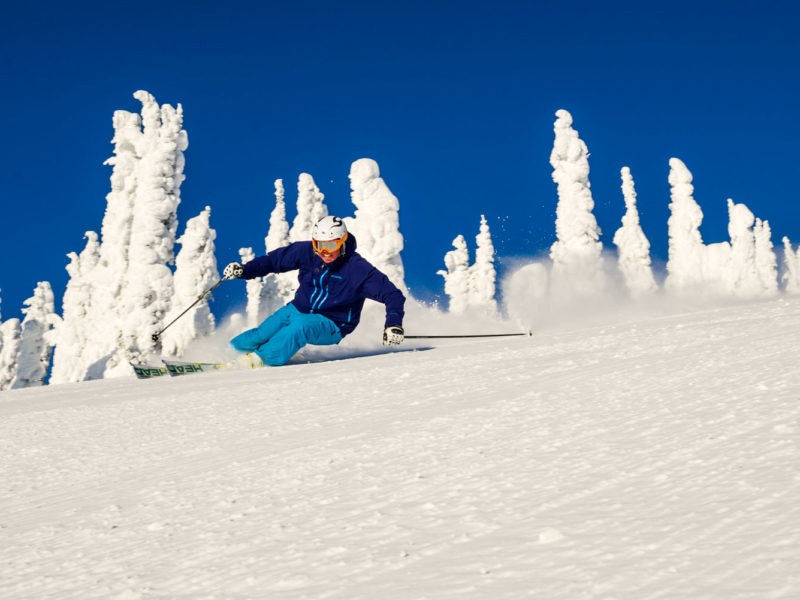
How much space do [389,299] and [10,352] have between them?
3159cm

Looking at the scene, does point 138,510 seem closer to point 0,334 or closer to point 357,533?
point 357,533

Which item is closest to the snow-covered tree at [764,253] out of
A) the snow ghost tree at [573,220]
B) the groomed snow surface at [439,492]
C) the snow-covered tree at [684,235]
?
the snow-covered tree at [684,235]

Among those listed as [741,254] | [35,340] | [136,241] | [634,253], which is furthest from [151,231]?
[741,254]

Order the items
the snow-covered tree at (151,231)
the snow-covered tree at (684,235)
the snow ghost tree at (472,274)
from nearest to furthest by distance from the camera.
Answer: the snow-covered tree at (151,231)
the snow-covered tree at (684,235)
the snow ghost tree at (472,274)

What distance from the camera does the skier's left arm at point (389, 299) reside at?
22.6 ft

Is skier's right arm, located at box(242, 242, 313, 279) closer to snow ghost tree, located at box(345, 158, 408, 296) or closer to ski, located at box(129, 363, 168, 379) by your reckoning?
ski, located at box(129, 363, 168, 379)

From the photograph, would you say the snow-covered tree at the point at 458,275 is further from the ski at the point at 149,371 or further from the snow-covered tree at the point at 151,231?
the ski at the point at 149,371

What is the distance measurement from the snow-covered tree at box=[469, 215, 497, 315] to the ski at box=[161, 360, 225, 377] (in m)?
39.1

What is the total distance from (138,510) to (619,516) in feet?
4.76

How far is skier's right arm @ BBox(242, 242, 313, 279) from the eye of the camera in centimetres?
841

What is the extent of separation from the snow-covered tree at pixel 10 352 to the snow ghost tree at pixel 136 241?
31.4 ft

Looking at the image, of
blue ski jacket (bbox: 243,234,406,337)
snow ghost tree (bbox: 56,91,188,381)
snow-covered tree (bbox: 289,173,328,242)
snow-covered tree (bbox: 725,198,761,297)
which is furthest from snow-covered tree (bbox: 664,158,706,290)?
blue ski jacket (bbox: 243,234,406,337)

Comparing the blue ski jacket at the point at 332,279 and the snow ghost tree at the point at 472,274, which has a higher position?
the snow ghost tree at the point at 472,274

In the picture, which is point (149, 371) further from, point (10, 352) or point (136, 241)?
point (10, 352)
